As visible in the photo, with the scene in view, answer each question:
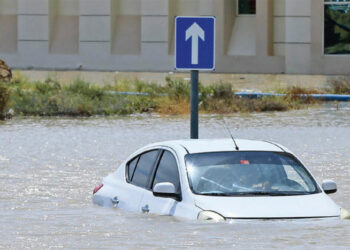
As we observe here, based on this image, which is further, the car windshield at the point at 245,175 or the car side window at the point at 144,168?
the car side window at the point at 144,168

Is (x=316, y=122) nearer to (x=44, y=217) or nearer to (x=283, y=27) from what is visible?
(x=44, y=217)

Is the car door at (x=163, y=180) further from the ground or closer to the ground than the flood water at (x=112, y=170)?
further from the ground

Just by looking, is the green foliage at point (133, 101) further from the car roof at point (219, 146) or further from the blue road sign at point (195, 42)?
the car roof at point (219, 146)

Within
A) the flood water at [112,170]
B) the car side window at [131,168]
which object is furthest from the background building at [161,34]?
the car side window at [131,168]

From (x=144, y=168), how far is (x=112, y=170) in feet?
21.6

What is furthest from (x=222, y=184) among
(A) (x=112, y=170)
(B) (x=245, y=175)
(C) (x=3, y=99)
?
(C) (x=3, y=99)

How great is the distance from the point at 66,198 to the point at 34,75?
98.7ft

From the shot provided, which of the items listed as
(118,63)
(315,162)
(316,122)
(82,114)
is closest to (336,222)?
(315,162)

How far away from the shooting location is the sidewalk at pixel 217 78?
39312mm

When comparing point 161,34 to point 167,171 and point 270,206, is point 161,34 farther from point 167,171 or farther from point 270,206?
point 270,206

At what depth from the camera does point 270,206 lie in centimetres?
1055

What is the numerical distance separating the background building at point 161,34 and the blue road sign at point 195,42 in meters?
28.5

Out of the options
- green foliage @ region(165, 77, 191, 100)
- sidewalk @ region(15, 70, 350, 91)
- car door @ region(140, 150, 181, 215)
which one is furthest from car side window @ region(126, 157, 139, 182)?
sidewalk @ region(15, 70, 350, 91)

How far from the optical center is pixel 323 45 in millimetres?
44188
